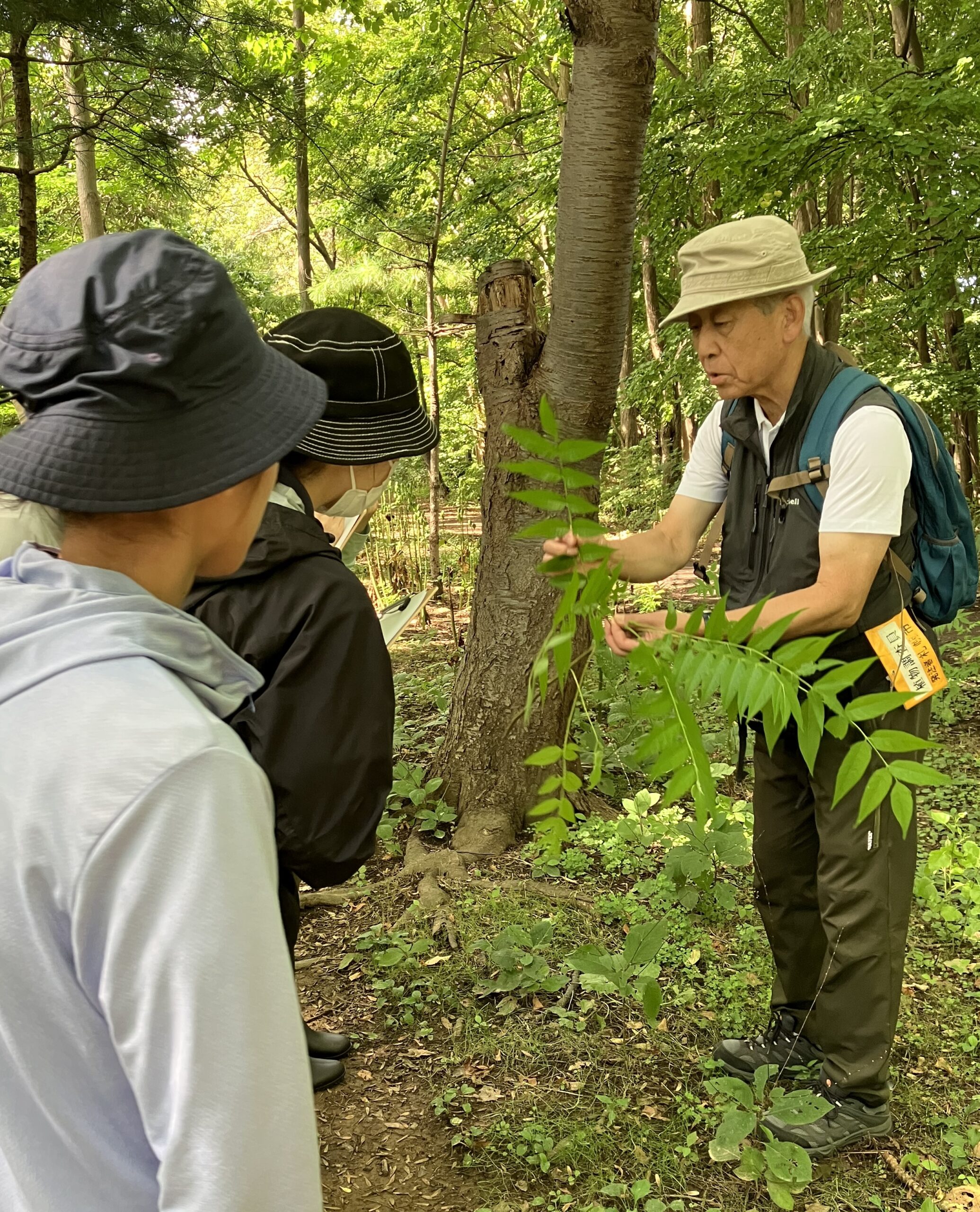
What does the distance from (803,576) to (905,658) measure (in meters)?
0.34

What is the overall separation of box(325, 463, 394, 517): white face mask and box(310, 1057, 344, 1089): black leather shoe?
1766 millimetres

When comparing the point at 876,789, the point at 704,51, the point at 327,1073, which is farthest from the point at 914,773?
the point at 704,51

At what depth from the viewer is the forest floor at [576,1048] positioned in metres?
2.47

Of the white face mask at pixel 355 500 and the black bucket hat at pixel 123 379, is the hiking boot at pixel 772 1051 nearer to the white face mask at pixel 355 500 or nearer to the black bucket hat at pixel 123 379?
the white face mask at pixel 355 500

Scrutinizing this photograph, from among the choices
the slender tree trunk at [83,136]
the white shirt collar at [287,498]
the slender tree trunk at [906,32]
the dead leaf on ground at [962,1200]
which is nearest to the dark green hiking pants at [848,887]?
the dead leaf on ground at [962,1200]

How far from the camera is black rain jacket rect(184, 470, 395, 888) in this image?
205cm

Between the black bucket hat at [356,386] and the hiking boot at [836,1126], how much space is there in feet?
7.04

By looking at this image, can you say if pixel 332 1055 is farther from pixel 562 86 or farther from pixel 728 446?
pixel 562 86

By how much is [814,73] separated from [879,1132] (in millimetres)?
8919

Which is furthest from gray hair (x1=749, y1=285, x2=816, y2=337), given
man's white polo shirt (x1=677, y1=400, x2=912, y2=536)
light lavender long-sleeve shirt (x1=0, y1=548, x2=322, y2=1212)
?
light lavender long-sleeve shirt (x1=0, y1=548, x2=322, y2=1212)

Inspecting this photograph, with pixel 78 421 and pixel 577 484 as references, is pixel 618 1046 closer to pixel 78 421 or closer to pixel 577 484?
pixel 577 484

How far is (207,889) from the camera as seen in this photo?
27.8 inches

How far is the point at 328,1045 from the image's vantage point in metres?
2.99

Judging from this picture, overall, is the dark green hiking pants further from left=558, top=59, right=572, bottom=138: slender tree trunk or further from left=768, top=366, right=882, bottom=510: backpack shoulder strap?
left=558, top=59, right=572, bottom=138: slender tree trunk
